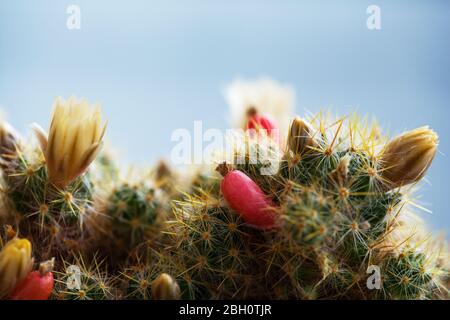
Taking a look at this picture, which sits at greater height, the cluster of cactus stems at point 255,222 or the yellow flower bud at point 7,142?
the yellow flower bud at point 7,142

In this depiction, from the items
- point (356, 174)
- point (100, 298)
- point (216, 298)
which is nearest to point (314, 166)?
point (356, 174)

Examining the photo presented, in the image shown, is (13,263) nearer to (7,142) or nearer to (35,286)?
(35,286)

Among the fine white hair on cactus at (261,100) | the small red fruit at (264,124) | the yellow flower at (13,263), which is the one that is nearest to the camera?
the yellow flower at (13,263)

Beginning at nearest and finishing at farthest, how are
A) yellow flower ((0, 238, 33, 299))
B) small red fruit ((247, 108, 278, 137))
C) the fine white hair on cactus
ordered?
yellow flower ((0, 238, 33, 299)) < small red fruit ((247, 108, 278, 137)) < the fine white hair on cactus

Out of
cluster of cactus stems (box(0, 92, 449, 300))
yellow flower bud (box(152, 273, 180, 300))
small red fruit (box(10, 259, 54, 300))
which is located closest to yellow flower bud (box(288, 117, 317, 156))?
cluster of cactus stems (box(0, 92, 449, 300))

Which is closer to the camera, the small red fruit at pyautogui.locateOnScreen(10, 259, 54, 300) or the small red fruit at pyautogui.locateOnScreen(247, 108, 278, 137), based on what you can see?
the small red fruit at pyautogui.locateOnScreen(10, 259, 54, 300)

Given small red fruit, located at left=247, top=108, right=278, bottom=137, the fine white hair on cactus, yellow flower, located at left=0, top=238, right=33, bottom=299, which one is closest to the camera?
yellow flower, located at left=0, top=238, right=33, bottom=299

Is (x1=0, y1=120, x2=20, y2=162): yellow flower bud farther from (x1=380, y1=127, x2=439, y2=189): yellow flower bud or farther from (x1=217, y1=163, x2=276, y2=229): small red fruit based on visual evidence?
(x1=380, y1=127, x2=439, y2=189): yellow flower bud

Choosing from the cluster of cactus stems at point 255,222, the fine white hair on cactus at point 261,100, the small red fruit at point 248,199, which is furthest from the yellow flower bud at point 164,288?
the fine white hair on cactus at point 261,100

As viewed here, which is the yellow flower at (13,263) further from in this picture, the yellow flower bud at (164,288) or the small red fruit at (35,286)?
the yellow flower bud at (164,288)
